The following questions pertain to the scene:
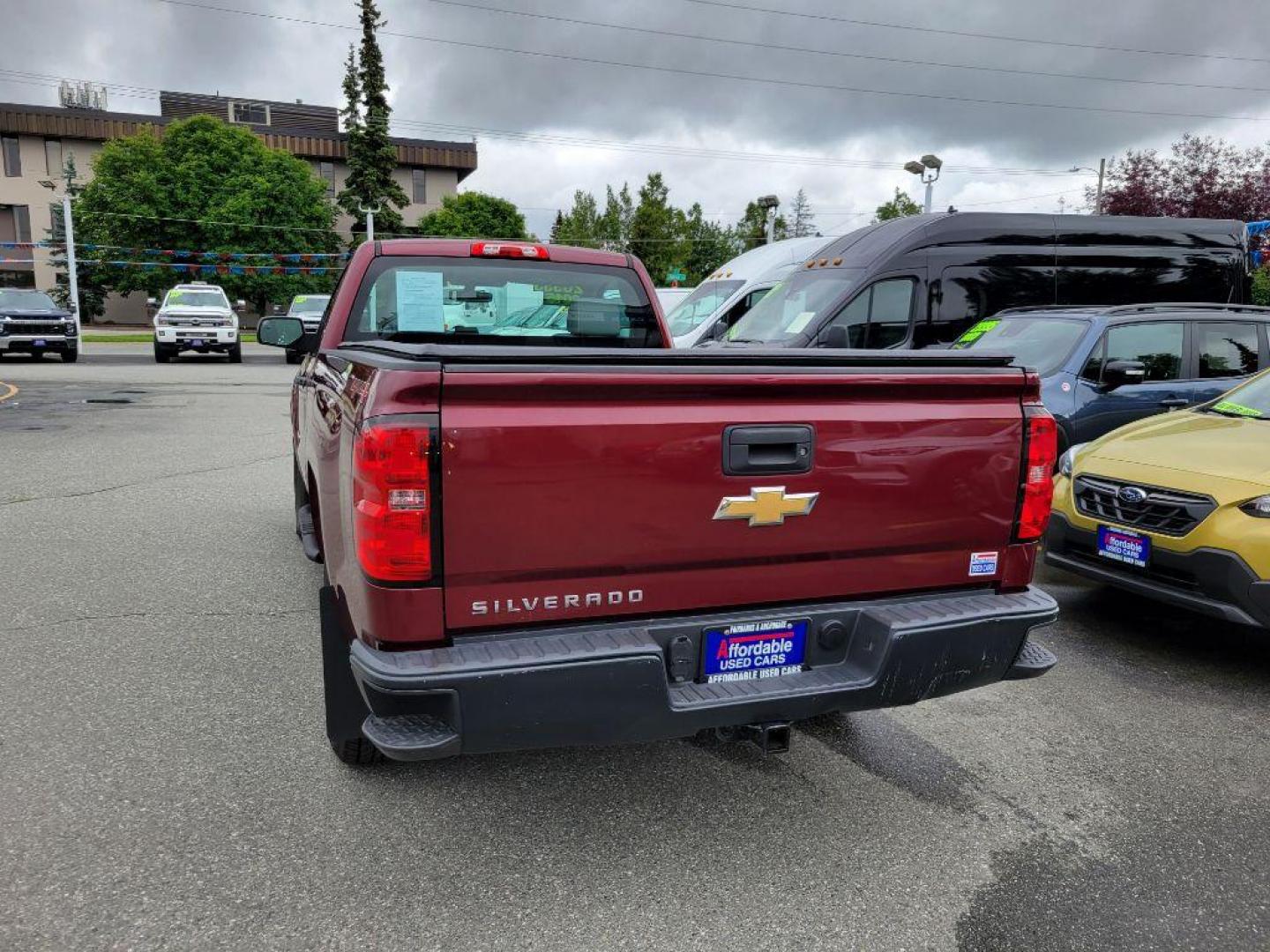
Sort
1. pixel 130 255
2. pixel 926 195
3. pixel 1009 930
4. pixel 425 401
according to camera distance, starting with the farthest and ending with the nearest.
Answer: pixel 130 255
pixel 926 195
pixel 1009 930
pixel 425 401

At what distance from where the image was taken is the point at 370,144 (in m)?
52.7

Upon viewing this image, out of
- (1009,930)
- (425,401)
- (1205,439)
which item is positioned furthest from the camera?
(1205,439)

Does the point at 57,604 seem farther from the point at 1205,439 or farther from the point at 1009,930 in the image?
the point at 1205,439

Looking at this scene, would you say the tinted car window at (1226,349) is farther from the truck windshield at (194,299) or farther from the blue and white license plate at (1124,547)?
the truck windshield at (194,299)

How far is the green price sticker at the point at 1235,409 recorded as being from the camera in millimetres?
Result: 5195

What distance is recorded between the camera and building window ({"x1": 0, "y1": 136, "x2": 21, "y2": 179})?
4897 centimetres

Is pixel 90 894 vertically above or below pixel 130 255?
below

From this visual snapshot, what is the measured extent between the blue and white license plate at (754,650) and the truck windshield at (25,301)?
23881 mm

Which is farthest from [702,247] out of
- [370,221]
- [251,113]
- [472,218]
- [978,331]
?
[978,331]

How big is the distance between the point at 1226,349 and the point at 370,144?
52.9m

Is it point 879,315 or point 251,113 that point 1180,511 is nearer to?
point 879,315

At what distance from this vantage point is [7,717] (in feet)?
11.7

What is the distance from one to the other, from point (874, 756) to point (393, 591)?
83.2 inches

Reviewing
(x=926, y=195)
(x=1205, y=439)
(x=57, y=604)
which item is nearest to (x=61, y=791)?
(x=57, y=604)
